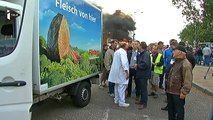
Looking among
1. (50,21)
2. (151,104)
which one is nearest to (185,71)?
(50,21)

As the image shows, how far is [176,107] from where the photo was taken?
5859 mm

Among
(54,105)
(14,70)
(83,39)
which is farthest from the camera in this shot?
(54,105)

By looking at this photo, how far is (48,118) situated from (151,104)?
121 inches

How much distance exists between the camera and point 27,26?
4.36 meters

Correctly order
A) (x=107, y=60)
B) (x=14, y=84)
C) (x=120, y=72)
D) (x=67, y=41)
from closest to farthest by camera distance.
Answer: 1. (x=14, y=84)
2. (x=67, y=41)
3. (x=120, y=72)
4. (x=107, y=60)

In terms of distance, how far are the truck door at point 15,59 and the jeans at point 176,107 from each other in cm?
266

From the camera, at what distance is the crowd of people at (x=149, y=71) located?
225 inches

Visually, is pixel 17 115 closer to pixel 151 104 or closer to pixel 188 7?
pixel 151 104

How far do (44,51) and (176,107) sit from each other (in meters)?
2.50

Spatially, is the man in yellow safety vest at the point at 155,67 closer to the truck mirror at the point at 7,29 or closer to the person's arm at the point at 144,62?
the person's arm at the point at 144,62

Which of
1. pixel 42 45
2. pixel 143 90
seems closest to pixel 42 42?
pixel 42 45

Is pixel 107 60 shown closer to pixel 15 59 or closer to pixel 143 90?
pixel 143 90

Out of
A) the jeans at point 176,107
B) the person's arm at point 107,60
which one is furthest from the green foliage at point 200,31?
the jeans at point 176,107

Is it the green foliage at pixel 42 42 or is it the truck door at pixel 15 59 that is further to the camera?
the green foliage at pixel 42 42
